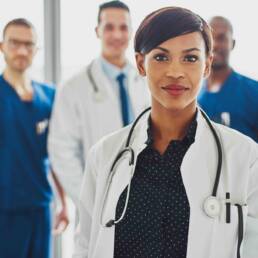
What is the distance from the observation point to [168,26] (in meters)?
0.84

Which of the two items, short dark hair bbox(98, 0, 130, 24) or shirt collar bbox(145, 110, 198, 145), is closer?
shirt collar bbox(145, 110, 198, 145)

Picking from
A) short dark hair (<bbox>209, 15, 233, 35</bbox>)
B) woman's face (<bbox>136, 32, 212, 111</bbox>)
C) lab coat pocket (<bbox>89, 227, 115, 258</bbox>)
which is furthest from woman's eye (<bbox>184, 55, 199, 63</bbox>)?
short dark hair (<bbox>209, 15, 233, 35</bbox>)

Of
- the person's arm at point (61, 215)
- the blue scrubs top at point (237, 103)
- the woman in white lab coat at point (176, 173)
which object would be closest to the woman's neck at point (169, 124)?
the woman in white lab coat at point (176, 173)

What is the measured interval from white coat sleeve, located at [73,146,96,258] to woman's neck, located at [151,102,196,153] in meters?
0.16

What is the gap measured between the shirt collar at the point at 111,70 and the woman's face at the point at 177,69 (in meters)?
0.99

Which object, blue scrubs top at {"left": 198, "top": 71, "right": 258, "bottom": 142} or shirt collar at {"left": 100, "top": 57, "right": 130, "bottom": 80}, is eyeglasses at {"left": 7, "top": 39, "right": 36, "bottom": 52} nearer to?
shirt collar at {"left": 100, "top": 57, "right": 130, "bottom": 80}

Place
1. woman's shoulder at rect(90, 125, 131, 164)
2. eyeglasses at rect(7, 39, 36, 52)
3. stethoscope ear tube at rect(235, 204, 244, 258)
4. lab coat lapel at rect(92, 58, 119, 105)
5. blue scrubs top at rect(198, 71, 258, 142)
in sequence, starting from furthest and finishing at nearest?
eyeglasses at rect(7, 39, 36, 52) → lab coat lapel at rect(92, 58, 119, 105) → blue scrubs top at rect(198, 71, 258, 142) → woman's shoulder at rect(90, 125, 131, 164) → stethoscope ear tube at rect(235, 204, 244, 258)

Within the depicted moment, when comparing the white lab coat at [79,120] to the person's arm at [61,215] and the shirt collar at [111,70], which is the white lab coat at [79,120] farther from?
the person's arm at [61,215]

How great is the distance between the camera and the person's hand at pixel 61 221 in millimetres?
2027

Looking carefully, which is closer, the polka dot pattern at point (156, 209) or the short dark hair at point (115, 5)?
the polka dot pattern at point (156, 209)

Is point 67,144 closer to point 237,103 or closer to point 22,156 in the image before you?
point 22,156

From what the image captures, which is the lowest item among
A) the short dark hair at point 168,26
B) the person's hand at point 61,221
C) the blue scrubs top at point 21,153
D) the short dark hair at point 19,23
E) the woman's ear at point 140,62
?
the person's hand at point 61,221

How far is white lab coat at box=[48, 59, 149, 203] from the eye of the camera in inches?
71.5

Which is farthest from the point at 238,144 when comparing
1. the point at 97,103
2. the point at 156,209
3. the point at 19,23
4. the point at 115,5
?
the point at 19,23
